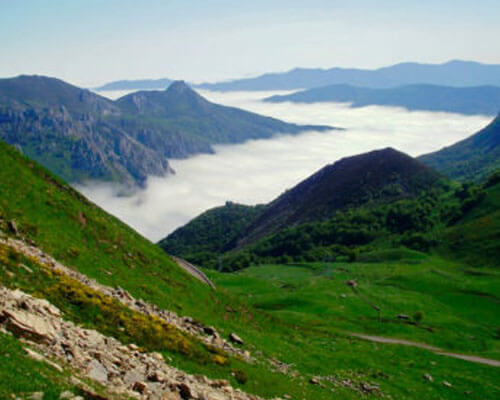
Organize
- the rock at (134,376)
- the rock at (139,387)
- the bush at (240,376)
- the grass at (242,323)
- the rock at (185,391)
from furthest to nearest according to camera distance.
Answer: the grass at (242,323), the bush at (240,376), the rock at (185,391), the rock at (134,376), the rock at (139,387)

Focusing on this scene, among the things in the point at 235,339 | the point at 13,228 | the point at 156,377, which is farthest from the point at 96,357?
the point at 13,228

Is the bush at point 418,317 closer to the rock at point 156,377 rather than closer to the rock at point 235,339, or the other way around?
the rock at point 235,339

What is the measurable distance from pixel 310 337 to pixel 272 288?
200 ft

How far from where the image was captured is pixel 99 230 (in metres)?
54.8

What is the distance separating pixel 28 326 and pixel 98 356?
403 centimetres

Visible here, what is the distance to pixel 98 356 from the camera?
2452cm

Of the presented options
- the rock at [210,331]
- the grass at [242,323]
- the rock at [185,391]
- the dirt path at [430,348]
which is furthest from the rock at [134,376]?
the dirt path at [430,348]

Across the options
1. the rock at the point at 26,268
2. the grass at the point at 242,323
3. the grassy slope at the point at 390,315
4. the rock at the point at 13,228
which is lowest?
the grassy slope at the point at 390,315

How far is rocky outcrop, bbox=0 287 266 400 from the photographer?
74.1 ft

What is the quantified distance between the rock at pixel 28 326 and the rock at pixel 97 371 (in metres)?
2.62

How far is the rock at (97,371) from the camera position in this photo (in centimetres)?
2231

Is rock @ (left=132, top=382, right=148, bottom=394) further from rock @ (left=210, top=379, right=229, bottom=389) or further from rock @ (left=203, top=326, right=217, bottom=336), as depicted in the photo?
rock @ (left=203, top=326, right=217, bottom=336)

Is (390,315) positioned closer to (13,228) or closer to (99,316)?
(13,228)

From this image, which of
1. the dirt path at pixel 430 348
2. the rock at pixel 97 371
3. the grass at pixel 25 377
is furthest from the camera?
the dirt path at pixel 430 348
